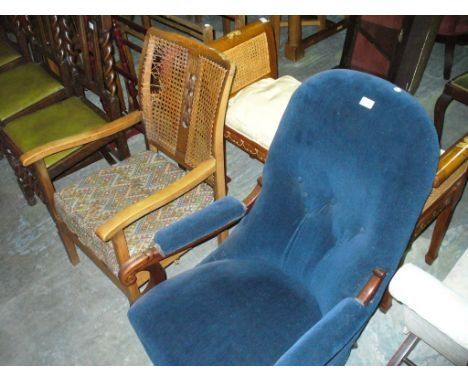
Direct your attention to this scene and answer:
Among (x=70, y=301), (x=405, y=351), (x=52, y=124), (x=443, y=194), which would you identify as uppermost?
(x=443, y=194)

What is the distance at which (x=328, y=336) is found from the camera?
1.21 metres

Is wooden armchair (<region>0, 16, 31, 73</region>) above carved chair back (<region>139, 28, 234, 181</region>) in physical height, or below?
below

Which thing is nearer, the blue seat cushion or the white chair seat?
the white chair seat

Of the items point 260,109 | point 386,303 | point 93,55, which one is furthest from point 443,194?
point 93,55

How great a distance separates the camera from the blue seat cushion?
4.45ft

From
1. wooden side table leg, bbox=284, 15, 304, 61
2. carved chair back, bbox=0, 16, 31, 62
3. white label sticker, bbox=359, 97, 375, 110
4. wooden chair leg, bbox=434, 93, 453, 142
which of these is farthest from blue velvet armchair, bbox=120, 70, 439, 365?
wooden side table leg, bbox=284, 15, 304, 61

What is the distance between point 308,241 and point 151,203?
0.59 m

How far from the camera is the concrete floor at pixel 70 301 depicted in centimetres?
199

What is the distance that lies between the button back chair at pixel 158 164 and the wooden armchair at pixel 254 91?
42 cm

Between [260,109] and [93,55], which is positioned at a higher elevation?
[93,55]

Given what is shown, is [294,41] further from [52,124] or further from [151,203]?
[151,203]

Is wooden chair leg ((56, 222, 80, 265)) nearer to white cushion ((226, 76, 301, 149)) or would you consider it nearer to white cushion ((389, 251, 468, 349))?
white cushion ((226, 76, 301, 149))

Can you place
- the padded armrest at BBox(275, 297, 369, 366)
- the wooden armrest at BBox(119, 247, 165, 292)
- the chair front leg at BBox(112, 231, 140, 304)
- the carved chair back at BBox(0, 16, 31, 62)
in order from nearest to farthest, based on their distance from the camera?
the padded armrest at BBox(275, 297, 369, 366)
the wooden armrest at BBox(119, 247, 165, 292)
the chair front leg at BBox(112, 231, 140, 304)
the carved chair back at BBox(0, 16, 31, 62)
